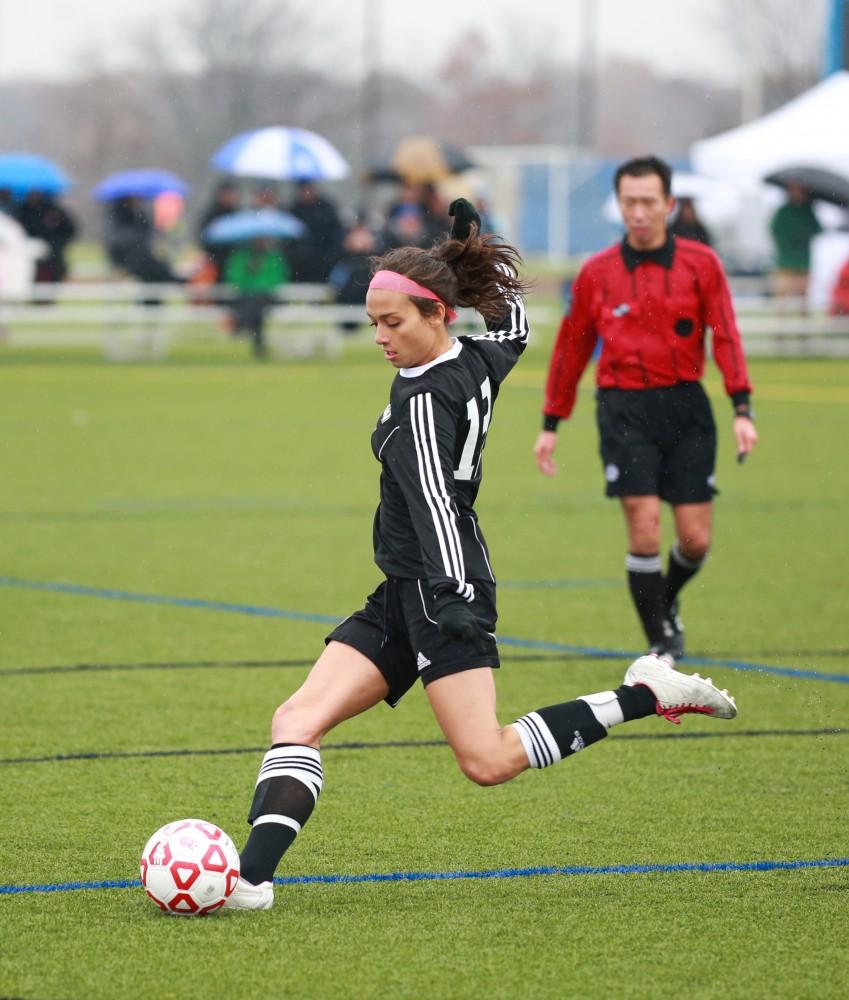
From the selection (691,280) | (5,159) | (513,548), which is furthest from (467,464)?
(5,159)

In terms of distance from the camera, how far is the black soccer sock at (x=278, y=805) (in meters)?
4.64

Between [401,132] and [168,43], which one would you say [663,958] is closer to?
[168,43]

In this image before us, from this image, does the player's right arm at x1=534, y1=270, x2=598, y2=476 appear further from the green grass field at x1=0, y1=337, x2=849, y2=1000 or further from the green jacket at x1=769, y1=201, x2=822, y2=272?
the green jacket at x1=769, y1=201, x2=822, y2=272

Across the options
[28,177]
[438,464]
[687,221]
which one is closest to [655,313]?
[438,464]

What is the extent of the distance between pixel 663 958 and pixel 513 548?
22.6 ft

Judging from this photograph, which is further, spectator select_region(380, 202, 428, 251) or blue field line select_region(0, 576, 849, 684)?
spectator select_region(380, 202, 428, 251)

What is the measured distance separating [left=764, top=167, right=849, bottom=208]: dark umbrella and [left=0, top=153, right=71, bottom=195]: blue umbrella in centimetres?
1111

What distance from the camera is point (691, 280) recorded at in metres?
7.66

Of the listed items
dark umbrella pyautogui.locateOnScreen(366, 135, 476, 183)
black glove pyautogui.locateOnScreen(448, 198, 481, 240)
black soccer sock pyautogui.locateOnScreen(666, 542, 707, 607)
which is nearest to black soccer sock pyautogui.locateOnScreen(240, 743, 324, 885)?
black glove pyautogui.locateOnScreen(448, 198, 481, 240)

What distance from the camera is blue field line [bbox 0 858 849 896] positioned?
193 inches

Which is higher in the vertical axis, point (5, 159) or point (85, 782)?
point (5, 159)

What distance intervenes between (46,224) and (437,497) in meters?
24.3

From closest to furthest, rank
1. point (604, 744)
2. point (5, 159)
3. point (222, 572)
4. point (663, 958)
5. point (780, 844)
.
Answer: point (663, 958)
point (780, 844)
point (604, 744)
point (222, 572)
point (5, 159)

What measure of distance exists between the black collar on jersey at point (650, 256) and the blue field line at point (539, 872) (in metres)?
3.24
